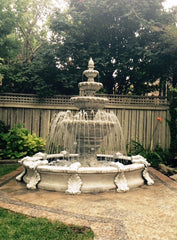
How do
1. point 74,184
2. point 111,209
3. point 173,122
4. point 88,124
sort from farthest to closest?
point 173,122 → point 88,124 → point 74,184 → point 111,209

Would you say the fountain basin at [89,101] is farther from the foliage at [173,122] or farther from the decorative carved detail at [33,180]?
the foliage at [173,122]

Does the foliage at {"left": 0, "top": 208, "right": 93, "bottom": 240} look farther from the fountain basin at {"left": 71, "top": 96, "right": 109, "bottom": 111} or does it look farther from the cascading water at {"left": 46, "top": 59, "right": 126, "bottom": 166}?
the fountain basin at {"left": 71, "top": 96, "right": 109, "bottom": 111}

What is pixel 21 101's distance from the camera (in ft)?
30.8

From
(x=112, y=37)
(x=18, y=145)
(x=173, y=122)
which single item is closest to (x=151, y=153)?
(x=173, y=122)

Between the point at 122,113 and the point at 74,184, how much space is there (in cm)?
557

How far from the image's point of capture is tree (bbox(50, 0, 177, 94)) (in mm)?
9984

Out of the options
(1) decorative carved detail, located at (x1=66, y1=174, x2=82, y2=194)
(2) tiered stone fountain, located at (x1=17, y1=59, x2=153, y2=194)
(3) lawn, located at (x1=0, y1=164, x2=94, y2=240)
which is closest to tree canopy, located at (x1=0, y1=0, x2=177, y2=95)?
(2) tiered stone fountain, located at (x1=17, y1=59, x2=153, y2=194)

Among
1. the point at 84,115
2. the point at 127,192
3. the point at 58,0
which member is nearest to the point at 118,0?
the point at 58,0

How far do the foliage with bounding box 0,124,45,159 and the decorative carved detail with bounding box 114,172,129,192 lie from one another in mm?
4264

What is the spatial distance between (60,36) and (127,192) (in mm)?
8663

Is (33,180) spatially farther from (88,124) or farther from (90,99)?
(90,99)

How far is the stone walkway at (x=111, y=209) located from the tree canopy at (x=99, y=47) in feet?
19.6

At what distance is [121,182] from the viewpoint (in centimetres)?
473

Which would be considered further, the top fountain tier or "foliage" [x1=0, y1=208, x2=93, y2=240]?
the top fountain tier
